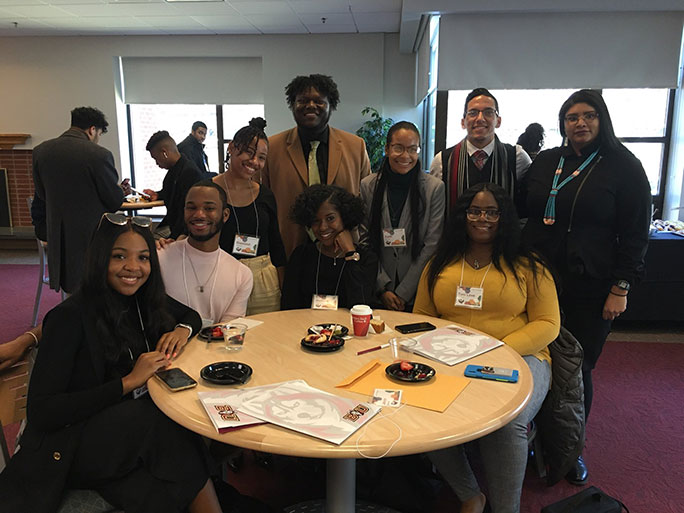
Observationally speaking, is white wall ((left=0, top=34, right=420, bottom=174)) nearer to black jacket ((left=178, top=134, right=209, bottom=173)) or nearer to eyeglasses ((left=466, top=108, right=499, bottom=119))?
black jacket ((left=178, top=134, right=209, bottom=173))

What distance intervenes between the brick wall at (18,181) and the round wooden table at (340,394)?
723 centimetres

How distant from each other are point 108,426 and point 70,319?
31 cm

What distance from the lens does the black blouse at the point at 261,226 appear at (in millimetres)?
2309

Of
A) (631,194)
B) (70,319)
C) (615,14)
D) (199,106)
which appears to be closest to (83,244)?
(70,319)

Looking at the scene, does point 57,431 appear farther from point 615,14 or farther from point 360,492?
point 615,14

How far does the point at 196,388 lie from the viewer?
4.56ft

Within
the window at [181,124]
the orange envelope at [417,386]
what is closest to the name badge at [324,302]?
the orange envelope at [417,386]

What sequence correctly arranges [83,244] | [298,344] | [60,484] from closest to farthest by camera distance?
[60,484]
[298,344]
[83,244]

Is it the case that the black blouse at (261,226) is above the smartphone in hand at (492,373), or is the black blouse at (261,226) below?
above

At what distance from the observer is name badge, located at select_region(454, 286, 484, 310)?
1.96 meters

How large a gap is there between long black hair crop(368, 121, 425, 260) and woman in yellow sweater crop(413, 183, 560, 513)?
0.24 meters

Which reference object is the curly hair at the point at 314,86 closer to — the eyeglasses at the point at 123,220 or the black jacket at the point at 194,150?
the eyeglasses at the point at 123,220

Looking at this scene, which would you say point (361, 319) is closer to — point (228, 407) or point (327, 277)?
point (327, 277)

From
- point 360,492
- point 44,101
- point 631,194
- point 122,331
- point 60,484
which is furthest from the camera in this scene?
point 44,101
